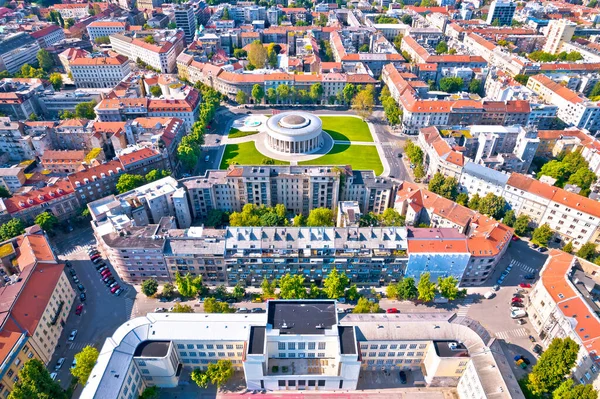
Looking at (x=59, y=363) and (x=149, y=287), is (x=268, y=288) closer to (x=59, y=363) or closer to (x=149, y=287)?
(x=149, y=287)

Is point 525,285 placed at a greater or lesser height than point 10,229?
lesser

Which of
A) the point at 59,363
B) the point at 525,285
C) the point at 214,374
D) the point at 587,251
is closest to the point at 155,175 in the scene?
the point at 59,363

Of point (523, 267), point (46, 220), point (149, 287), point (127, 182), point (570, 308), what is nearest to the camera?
point (570, 308)

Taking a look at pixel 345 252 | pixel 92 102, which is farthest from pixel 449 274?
pixel 92 102

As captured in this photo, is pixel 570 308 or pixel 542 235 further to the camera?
pixel 542 235

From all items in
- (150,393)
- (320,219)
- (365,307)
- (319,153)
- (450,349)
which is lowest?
(150,393)

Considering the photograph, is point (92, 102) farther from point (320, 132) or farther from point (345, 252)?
point (345, 252)
